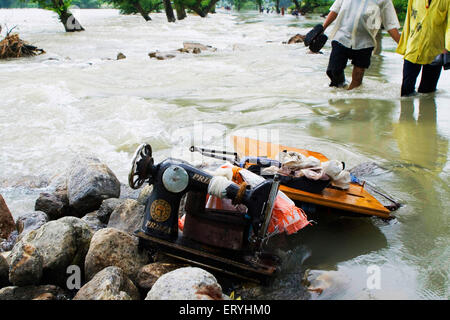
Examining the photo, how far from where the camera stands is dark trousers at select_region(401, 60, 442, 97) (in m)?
7.07

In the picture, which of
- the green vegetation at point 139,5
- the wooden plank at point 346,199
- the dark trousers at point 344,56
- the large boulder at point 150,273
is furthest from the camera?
the green vegetation at point 139,5

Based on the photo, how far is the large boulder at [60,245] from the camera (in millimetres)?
2924

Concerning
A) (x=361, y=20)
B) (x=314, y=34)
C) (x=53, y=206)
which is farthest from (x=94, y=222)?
(x=361, y=20)

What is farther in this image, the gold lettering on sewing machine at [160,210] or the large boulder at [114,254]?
the gold lettering on sewing machine at [160,210]

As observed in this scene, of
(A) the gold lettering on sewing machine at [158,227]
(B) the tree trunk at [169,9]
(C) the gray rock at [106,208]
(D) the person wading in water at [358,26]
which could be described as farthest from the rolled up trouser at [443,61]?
(B) the tree trunk at [169,9]

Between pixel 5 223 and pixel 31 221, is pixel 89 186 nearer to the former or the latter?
pixel 31 221

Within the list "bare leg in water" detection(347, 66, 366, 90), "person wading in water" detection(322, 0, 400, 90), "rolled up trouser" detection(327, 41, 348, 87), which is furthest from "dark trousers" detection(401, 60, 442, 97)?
"rolled up trouser" detection(327, 41, 348, 87)

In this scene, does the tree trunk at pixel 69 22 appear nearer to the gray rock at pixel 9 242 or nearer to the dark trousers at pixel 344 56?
the dark trousers at pixel 344 56

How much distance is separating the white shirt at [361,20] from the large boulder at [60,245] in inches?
224

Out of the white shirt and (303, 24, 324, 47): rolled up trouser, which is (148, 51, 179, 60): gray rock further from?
the white shirt

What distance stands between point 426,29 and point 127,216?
5.66 meters
